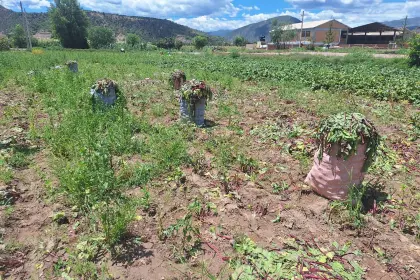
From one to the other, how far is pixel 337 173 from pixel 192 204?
5.60 ft

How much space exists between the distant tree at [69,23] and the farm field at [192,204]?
154 ft

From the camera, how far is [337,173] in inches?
123

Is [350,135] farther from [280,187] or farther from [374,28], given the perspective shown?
[374,28]

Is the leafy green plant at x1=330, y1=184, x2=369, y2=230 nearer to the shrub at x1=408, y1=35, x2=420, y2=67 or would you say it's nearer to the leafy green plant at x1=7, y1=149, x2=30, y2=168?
the leafy green plant at x1=7, y1=149, x2=30, y2=168

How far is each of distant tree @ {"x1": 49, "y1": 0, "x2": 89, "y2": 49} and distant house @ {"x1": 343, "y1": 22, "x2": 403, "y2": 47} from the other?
49.7m

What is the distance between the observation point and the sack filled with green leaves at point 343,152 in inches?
116

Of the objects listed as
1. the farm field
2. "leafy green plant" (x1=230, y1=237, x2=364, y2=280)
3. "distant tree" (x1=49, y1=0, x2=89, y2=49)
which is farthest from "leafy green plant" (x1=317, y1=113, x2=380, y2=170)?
"distant tree" (x1=49, y1=0, x2=89, y2=49)

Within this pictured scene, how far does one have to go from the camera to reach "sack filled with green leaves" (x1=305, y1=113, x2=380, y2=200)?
9.64ft

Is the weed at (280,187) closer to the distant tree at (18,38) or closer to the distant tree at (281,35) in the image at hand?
the distant tree at (281,35)

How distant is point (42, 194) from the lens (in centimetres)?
329

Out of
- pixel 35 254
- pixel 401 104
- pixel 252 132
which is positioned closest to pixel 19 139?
pixel 35 254

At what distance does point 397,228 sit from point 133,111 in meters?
5.90

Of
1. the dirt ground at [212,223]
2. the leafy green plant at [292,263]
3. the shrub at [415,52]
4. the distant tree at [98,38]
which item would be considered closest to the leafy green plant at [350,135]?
the dirt ground at [212,223]

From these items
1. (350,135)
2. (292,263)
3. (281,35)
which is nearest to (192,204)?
(292,263)
